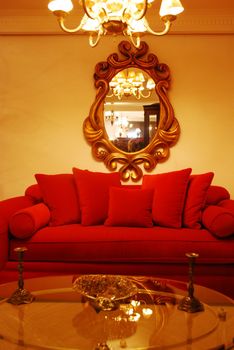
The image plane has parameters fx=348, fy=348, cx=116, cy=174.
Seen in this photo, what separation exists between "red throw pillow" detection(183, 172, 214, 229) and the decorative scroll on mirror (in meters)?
0.82

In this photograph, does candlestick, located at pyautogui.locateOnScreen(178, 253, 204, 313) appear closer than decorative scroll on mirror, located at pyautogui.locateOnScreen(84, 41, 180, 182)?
Yes

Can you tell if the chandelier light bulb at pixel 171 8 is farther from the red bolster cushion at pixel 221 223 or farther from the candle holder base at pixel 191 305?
the candle holder base at pixel 191 305

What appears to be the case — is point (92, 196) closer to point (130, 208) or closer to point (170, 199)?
point (130, 208)

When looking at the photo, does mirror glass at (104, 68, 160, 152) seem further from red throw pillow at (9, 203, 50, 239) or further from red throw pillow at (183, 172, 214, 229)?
red throw pillow at (9, 203, 50, 239)

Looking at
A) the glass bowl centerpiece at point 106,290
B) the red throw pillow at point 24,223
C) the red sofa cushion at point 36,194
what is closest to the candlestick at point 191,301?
the glass bowl centerpiece at point 106,290

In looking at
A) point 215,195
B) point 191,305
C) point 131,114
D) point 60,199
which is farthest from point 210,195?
point 191,305

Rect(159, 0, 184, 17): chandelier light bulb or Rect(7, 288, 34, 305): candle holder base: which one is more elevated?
Rect(159, 0, 184, 17): chandelier light bulb

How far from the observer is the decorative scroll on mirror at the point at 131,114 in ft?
12.4

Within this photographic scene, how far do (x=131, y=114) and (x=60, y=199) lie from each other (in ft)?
4.37

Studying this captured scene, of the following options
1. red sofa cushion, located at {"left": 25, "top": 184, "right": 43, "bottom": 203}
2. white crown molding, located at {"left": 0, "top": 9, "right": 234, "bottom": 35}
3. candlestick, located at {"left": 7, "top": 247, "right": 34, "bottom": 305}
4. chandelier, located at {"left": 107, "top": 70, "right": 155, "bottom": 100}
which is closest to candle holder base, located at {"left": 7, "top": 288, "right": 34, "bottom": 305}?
candlestick, located at {"left": 7, "top": 247, "right": 34, "bottom": 305}

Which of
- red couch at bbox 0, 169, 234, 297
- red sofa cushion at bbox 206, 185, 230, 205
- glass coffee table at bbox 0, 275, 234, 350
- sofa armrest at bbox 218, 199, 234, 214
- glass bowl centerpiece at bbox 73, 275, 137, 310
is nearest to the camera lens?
glass coffee table at bbox 0, 275, 234, 350

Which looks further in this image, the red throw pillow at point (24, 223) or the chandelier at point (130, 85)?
the chandelier at point (130, 85)

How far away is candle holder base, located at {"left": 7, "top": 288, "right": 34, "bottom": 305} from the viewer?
170 cm

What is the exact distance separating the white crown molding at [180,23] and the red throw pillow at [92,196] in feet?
5.63
